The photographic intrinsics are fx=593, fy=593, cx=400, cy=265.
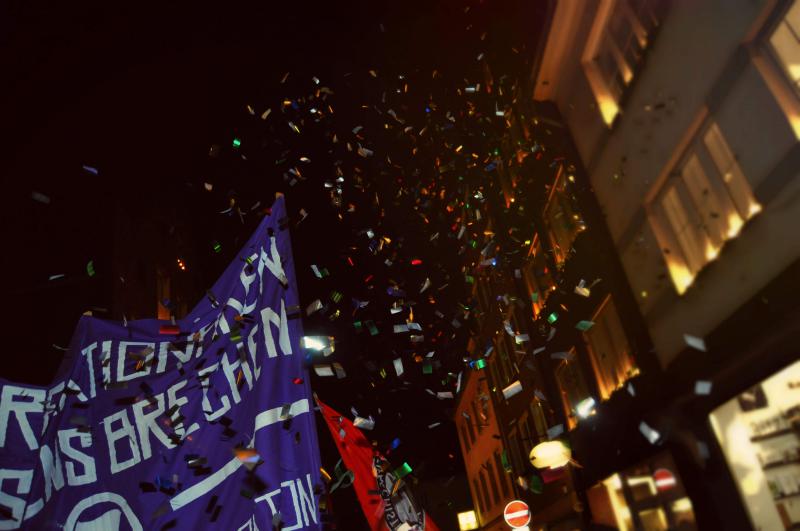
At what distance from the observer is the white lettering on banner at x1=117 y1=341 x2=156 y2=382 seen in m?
3.79

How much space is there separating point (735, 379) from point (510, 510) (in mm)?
8291

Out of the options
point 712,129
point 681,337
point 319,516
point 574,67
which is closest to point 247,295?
point 319,516

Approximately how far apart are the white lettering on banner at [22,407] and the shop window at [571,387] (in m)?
12.4

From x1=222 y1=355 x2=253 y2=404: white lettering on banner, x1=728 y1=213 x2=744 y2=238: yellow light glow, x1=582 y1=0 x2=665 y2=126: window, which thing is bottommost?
x1=222 y1=355 x2=253 y2=404: white lettering on banner

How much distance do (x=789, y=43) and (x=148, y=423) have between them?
746 cm

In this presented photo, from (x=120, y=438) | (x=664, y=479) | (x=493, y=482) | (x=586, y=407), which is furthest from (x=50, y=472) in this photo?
(x=493, y=482)

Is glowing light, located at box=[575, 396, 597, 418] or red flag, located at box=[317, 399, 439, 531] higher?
glowing light, located at box=[575, 396, 597, 418]

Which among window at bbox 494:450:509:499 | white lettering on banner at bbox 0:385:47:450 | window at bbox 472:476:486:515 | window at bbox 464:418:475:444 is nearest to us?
white lettering on banner at bbox 0:385:47:450

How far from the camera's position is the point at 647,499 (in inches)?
426

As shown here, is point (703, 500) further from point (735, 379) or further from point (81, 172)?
point (81, 172)

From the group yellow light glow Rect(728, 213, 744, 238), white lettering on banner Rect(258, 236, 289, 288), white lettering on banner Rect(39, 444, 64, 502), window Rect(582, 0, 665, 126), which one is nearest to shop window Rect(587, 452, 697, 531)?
yellow light glow Rect(728, 213, 744, 238)

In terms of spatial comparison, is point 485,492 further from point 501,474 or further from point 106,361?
point 106,361

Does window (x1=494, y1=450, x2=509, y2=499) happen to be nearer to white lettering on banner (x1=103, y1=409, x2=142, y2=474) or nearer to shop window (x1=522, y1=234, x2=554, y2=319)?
shop window (x1=522, y1=234, x2=554, y2=319)

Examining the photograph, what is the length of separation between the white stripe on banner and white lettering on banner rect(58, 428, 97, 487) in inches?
21.7
